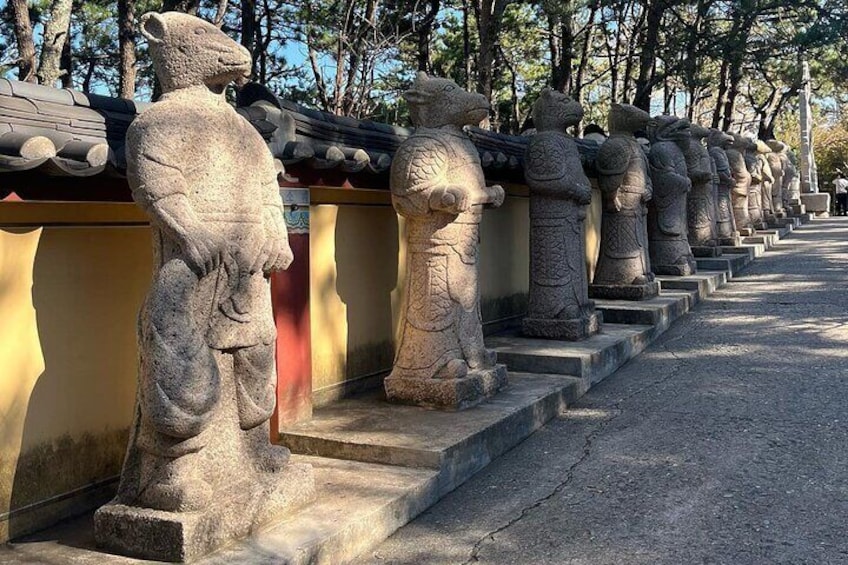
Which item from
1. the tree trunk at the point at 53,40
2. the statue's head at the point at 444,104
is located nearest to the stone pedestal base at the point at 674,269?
the statue's head at the point at 444,104

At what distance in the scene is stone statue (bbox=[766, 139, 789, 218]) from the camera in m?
20.5

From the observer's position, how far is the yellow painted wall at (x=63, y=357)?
3.79 meters

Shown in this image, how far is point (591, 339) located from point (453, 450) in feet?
11.1

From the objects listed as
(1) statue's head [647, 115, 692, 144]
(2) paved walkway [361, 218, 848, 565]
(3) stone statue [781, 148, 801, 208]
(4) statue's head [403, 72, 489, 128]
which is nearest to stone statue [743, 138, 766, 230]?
(3) stone statue [781, 148, 801, 208]

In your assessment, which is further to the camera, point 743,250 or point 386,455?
point 743,250

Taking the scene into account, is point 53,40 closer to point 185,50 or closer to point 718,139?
point 185,50

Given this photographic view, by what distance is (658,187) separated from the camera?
10922mm

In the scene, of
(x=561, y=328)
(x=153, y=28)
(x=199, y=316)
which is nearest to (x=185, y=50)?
(x=153, y=28)

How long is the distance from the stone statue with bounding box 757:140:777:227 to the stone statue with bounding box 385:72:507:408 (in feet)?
45.8

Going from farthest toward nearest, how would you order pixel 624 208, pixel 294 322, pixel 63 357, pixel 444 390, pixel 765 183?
pixel 765 183 < pixel 624 208 < pixel 444 390 < pixel 294 322 < pixel 63 357

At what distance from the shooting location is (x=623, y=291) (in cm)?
959

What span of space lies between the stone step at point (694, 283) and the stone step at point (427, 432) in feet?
17.1

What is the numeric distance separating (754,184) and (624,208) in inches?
380

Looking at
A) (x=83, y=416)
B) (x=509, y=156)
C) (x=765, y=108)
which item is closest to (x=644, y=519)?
(x=83, y=416)
